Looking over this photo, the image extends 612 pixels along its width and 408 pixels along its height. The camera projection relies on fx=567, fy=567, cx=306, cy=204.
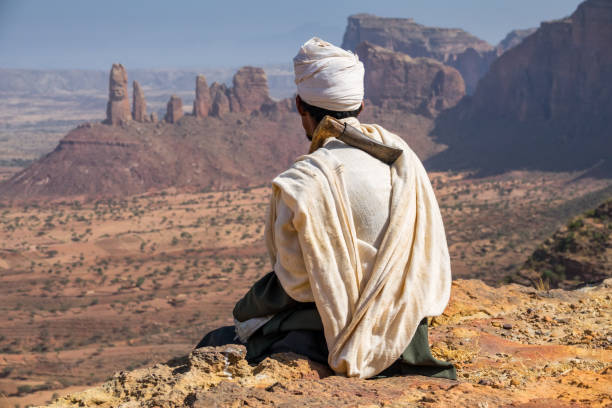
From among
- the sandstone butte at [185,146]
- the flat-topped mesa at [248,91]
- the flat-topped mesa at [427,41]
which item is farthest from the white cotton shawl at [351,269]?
the flat-topped mesa at [427,41]

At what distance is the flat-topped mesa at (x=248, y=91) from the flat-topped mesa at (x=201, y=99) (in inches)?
115

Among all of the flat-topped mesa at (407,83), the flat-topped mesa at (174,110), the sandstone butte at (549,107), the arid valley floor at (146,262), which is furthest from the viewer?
the flat-topped mesa at (407,83)

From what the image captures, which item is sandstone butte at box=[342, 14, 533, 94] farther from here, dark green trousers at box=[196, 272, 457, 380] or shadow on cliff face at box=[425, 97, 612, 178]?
dark green trousers at box=[196, 272, 457, 380]

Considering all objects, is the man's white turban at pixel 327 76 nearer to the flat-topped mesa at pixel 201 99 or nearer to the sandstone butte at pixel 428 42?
the flat-topped mesa at pixel 201 99

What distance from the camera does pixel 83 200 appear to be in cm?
4816

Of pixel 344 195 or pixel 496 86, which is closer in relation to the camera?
pixel 344 195

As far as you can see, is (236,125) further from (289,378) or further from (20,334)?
(289,378)

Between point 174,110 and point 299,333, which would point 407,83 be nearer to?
point 174,110

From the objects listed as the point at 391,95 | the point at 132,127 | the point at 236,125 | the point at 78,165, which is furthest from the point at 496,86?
the point at 78,165

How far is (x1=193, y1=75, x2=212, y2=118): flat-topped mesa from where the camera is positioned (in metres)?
58.1

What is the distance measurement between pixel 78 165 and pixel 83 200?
5115mm

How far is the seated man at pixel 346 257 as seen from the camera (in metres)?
2.55

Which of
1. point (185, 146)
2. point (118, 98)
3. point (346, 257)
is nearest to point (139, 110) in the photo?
point (118, 98)

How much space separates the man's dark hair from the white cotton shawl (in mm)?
287
